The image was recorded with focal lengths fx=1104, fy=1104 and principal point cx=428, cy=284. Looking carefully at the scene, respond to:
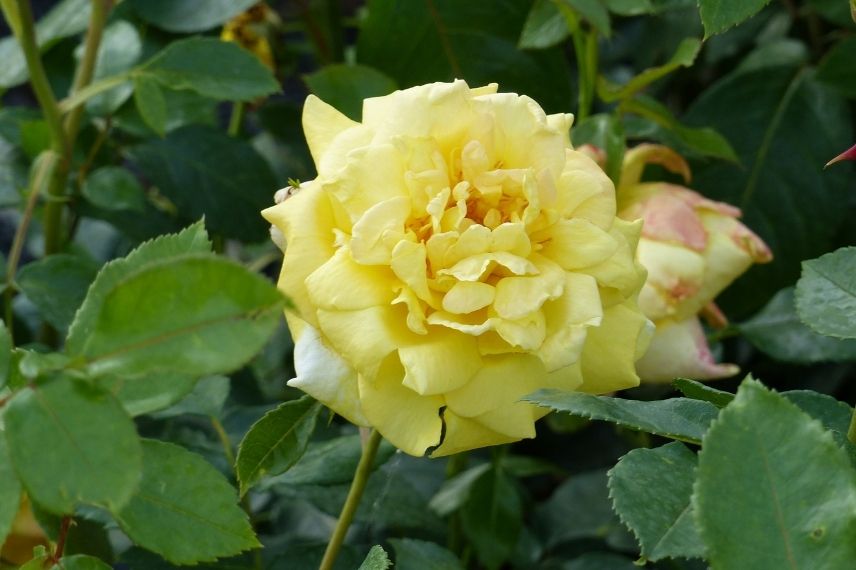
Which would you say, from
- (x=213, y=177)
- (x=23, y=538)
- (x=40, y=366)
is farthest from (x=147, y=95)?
(x=40, y=366)

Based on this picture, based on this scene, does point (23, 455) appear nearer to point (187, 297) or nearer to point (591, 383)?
point (187, 297)

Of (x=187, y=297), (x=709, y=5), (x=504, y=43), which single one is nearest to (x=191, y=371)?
(x=187, y=297)

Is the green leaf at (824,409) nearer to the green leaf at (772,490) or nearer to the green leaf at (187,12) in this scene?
the green leaf at (772,490)

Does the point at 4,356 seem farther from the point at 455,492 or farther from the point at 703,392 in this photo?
the point at 455,492

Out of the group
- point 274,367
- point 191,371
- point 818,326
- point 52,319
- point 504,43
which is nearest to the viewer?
point 191,371

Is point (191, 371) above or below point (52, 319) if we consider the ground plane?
above

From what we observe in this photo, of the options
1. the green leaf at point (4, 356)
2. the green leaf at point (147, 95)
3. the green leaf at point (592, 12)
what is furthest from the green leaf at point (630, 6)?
the green leaf at point (4, 356)
